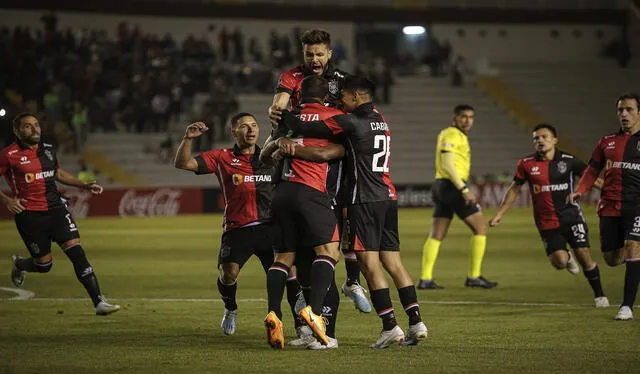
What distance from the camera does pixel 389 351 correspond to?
9438 mm

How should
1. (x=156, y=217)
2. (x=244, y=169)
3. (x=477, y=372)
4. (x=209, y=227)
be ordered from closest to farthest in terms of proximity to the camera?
1. (x=477, y=372)
2. (x=244, y=169)
3. (x=209, y=227)
4. (x=156, y=217)

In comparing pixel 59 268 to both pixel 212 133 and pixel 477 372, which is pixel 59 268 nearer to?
pixel 477 372

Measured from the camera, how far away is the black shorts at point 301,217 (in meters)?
9.54

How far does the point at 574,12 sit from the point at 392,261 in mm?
44601

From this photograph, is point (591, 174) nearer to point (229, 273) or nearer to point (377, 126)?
point (377, 126)

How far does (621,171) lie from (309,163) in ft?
13.8

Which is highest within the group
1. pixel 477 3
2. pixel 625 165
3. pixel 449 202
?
pixel 477 3

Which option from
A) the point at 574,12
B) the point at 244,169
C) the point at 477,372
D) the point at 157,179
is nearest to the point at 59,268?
the point at 244,169

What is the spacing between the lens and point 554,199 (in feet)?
45.5

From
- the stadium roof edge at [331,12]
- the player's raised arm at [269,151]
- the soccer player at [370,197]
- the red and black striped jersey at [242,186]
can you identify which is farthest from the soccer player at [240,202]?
the stadium roof edge at [331,12]

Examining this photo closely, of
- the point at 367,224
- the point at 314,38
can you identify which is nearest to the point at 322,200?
the point at 367,224

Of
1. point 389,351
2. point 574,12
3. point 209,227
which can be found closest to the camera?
point 389,351

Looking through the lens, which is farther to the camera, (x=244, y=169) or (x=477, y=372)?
(x=244, y=169)

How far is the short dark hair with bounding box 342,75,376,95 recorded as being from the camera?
9695 mm
